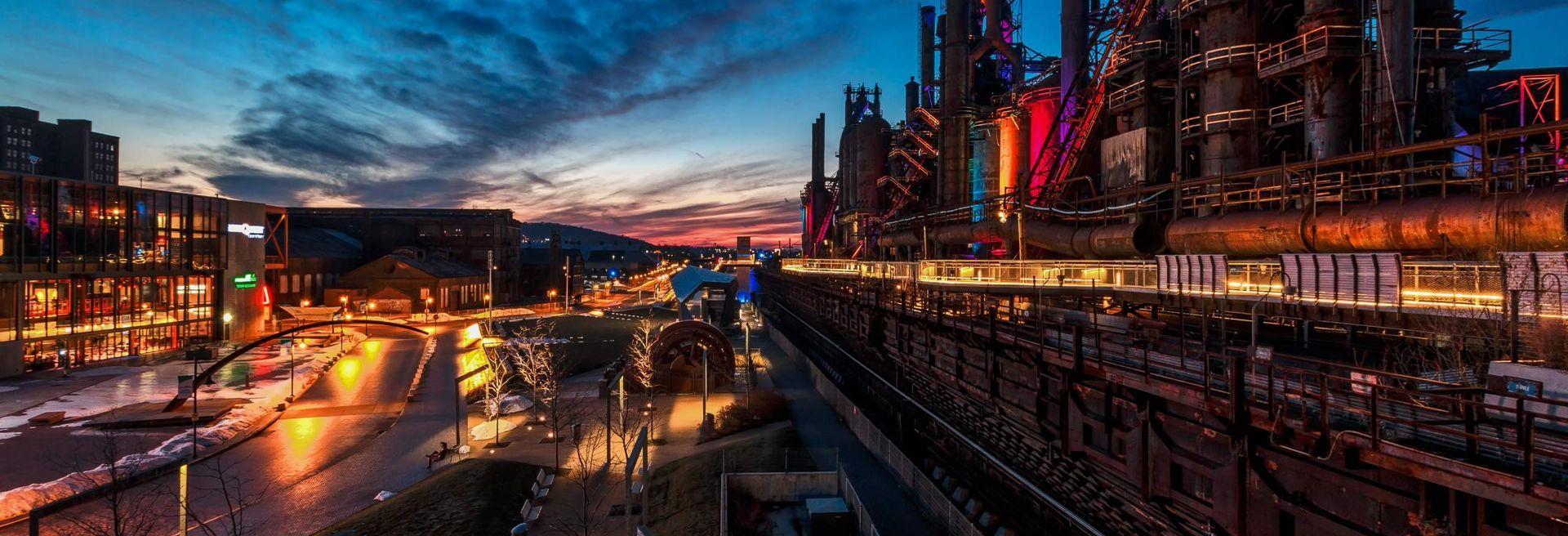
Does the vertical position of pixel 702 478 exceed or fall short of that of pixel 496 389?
it falls short

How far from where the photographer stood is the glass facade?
37.6 m

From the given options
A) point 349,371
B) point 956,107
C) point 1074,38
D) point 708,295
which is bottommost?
point 349,371

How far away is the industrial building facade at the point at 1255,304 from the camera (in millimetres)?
8422

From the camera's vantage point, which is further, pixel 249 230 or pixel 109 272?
pixel 249 230

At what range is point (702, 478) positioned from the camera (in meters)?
21.1

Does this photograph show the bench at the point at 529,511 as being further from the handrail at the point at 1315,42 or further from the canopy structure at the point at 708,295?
the canopy structure at the point at 708,295

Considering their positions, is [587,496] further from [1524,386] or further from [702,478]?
[1524,386]

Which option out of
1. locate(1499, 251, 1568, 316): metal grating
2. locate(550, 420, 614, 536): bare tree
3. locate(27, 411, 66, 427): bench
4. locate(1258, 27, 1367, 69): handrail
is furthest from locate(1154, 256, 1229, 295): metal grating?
locate(27, 411, 66, 427): bench

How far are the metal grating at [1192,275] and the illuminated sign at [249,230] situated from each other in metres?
63.5

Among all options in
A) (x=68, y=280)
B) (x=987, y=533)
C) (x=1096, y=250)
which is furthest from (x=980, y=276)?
(x=68, y=280)

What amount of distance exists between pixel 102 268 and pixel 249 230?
1250 cm

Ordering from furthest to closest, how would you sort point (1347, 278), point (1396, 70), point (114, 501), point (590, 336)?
point (590, 336) → point (1396, 70) → point (1347, 278) → point (114, 501)

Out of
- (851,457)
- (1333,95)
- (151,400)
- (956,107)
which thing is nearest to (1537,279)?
(1333,95)

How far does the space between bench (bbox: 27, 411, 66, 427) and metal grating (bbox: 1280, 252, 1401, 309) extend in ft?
140
